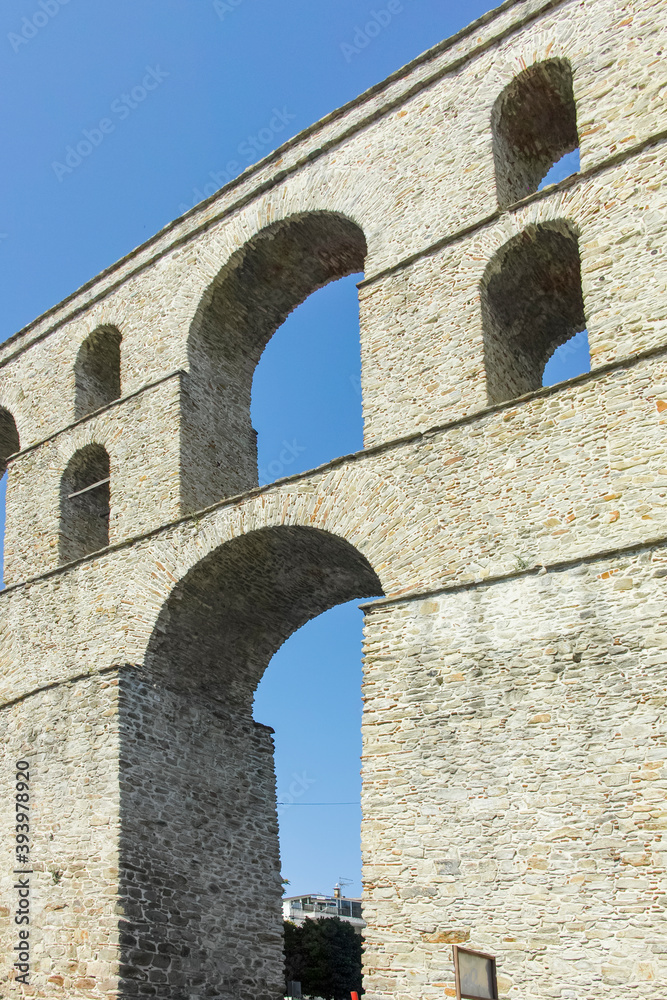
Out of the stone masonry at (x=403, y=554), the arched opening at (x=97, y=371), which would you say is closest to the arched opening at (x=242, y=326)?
the stone masonry at (x=403, y=554)

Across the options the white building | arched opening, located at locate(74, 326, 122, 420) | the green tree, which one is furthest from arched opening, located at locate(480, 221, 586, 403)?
the white building

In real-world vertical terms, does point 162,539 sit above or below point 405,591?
above

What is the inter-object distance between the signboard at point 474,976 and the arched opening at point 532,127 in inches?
328

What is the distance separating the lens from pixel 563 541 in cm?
921

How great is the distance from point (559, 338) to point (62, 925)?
29.8 feet

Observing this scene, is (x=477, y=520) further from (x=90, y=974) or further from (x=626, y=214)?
(x=90, y=974)

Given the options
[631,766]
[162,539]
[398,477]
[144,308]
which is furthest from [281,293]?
[631,766]

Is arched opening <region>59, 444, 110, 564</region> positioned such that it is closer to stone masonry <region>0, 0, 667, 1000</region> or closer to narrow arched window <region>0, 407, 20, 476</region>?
stone masonry <region>0, 0, 667, 1000</region>

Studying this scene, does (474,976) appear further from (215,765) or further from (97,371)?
(97,371)

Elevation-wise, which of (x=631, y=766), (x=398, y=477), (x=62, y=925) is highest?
(x=398, y=477)

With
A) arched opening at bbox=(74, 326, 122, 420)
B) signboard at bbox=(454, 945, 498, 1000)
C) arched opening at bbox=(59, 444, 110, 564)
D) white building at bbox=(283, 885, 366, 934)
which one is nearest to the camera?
signboard at bbox=(454, 945, 498, 1000)

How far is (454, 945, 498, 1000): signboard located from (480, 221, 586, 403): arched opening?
5984 mm

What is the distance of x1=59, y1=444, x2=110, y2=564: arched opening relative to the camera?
15141 millimetres

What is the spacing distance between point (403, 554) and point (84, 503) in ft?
22.9
